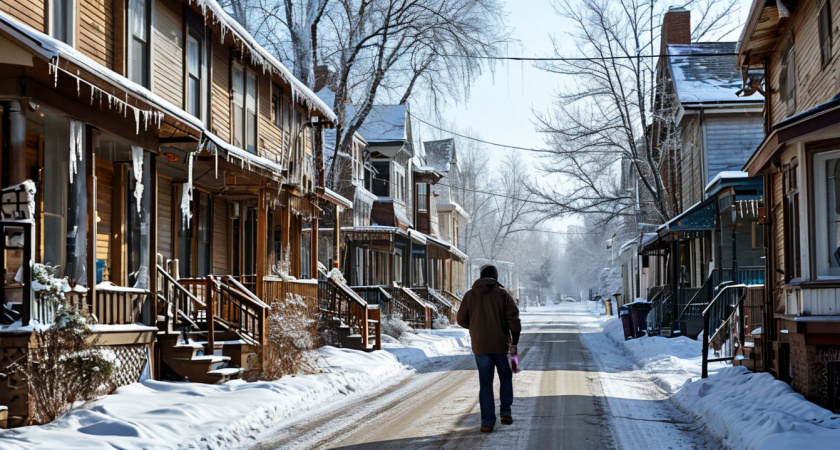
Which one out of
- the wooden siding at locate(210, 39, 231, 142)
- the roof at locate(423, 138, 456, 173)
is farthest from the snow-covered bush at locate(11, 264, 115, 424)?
the roof at locate(423, 138, 456, 173)

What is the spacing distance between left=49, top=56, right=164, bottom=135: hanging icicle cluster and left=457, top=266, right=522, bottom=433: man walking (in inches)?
205

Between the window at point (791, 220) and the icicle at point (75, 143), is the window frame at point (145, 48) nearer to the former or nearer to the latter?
the icicle at point (75, 143)

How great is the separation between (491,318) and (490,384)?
0.76 m

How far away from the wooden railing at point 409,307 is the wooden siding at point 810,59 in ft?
63.8

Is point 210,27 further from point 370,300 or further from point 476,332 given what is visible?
point 370,300

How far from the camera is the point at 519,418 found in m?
11.0

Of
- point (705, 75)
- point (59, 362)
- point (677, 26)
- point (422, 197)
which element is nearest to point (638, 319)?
point (705, 75)

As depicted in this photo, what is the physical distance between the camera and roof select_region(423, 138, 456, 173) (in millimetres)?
61844

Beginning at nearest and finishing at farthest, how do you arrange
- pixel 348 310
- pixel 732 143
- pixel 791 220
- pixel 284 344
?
pixel 791 220 → pixel 284 344 → pixel 348 310 → pixel 732 143

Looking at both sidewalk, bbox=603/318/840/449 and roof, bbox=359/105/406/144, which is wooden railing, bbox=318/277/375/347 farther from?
roof, bbox=359/105/406/144

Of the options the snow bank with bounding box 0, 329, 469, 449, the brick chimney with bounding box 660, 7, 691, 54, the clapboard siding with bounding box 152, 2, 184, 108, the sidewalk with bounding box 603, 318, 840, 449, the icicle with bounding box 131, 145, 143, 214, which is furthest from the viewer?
the brick chimney with bounding box 660, 7, 691, 54

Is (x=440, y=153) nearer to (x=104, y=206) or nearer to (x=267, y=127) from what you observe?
(x=267, y=127)

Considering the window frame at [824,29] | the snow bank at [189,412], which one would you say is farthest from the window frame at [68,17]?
the window frame at [824,29]

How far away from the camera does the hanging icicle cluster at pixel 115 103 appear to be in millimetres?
10016
